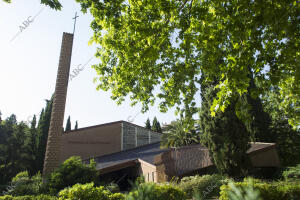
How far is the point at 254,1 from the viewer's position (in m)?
4.94

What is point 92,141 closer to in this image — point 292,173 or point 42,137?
point 42,137

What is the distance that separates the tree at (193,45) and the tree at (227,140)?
590 cm

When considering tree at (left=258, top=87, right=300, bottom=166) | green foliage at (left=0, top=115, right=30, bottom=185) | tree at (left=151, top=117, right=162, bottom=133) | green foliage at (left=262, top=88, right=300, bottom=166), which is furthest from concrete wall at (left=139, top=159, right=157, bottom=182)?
tree at (left=151, top=117, right=162, bottom=133)

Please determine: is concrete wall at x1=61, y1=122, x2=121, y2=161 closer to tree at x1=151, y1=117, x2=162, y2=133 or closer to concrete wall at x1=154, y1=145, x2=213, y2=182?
concrete wall at x1=154, y1=145, x2=213, y2=182

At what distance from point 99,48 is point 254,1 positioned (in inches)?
261

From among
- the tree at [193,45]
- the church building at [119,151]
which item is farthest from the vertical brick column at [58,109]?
the tree at [193,45]

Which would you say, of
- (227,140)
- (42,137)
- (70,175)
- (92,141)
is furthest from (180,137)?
(70,175)

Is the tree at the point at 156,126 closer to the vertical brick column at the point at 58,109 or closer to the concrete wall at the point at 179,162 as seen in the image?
the concrete wall at the point at 179,162

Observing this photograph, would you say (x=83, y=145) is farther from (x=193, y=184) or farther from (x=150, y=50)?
(x=150, y=50)

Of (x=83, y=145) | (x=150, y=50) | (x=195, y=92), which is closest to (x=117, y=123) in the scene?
(x=83, y=145)

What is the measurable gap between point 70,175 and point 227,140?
10.2 m

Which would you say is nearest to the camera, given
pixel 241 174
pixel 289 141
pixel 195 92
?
pixel 195 92

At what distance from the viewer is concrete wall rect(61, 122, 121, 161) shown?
2302 cm

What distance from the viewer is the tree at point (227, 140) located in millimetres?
12422
